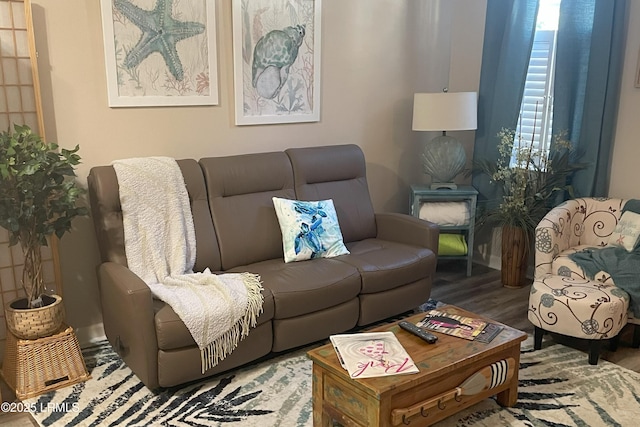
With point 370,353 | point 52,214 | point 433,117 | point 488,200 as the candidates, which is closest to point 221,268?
point 52,214

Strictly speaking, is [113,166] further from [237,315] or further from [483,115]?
[483,115]

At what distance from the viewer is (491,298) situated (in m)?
3.95

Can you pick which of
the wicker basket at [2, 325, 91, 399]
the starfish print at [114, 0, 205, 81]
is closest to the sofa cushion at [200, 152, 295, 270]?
the starfish print at [114, 0, 205, 81]

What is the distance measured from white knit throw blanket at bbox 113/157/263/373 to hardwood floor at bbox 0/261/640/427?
907mm

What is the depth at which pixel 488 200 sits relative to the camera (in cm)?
442

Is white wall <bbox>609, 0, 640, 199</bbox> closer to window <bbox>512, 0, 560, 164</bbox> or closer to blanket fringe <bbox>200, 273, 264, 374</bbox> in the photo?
window <bbox>512, 0, 560, 164</bbox>

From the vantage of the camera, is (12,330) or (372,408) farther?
(12,330)

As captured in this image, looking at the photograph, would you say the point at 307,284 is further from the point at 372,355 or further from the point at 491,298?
the point at 491,298

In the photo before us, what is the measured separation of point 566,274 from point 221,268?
195 cm

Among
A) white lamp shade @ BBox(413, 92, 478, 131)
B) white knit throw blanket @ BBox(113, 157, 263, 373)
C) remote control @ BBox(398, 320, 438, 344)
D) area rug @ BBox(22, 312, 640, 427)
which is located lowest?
area rug @ BBox(22, 312, 640, 427)

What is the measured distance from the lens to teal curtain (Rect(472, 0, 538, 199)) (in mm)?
4066

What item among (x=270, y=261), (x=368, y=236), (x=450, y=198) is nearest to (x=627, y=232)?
(x=450, y=198)

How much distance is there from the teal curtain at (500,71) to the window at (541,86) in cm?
8

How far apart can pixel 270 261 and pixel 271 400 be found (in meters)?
0.93
